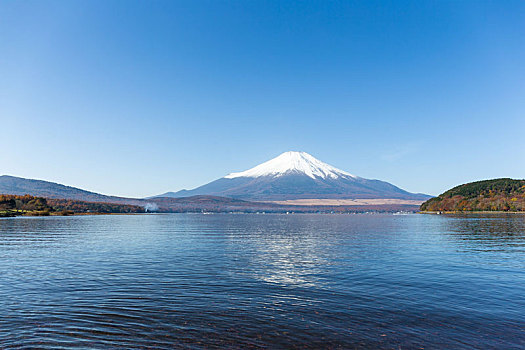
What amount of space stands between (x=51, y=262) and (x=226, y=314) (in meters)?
28.6

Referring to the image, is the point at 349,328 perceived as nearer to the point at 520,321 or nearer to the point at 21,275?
the point at 520,321

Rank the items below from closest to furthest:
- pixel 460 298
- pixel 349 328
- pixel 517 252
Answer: pixel 349 328, pixel 460 298, pixel 517 252

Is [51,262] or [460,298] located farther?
[51,262]

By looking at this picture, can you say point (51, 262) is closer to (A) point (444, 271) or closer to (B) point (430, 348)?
(B) point (430, 348)

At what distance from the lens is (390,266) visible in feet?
124

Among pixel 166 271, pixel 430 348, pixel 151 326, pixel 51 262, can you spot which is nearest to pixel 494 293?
pixel 430 348

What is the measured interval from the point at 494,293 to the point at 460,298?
368cm

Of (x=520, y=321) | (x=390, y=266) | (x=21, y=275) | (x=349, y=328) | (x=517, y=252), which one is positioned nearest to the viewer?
(x=349, y=328)

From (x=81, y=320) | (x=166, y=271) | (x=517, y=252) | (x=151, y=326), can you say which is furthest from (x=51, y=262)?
(x=517, y=252)

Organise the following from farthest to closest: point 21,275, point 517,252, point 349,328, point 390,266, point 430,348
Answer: point 517,252
point 390,266
point 21,275
point 349,328
point 430,348

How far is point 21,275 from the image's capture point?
31.3 meters

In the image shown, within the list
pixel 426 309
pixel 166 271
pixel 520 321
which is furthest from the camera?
pixel 166 271

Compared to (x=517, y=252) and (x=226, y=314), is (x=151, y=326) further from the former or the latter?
(x=517, y=252)

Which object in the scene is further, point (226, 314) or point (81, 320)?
point (226, 314)
